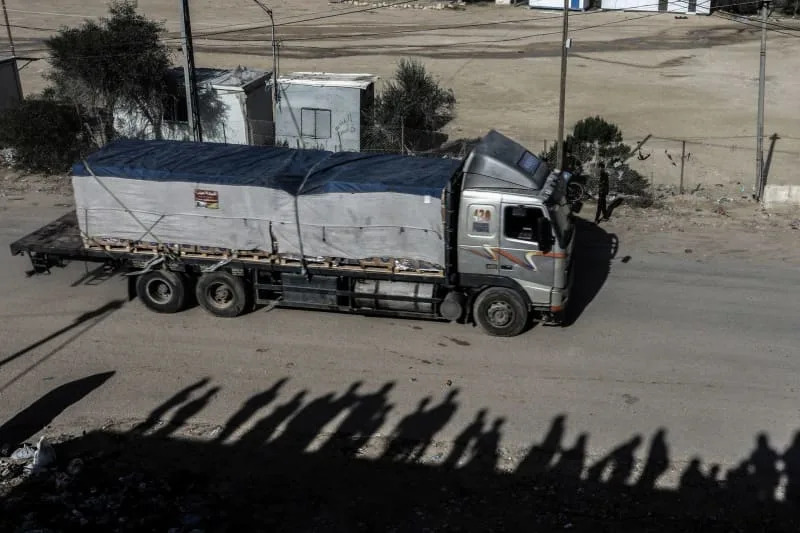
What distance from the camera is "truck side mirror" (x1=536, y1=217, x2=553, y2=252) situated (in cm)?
1333

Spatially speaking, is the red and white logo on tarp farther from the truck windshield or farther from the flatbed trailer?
the truck windshield

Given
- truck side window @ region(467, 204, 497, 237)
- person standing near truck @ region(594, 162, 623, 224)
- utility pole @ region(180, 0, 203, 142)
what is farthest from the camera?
utility pole @ region(180, 0, 203, 142)

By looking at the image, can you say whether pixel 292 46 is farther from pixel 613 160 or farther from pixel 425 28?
pixel 613 160

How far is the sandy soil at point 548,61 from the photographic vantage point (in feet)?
92.6

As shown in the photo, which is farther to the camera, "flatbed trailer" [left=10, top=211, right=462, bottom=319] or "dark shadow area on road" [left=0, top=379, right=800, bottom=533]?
"flatbed trailer" [left=10, top=211, right=462, bottom=319]

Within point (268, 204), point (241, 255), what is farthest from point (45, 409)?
point (268, 204)

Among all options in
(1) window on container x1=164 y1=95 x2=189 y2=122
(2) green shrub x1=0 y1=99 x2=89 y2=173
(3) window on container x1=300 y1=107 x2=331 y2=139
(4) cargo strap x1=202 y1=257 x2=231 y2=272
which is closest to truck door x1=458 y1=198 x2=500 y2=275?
(4) cargo strap x1=202 y1=257 x2=231 y2=272

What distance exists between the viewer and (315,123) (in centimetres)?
2612

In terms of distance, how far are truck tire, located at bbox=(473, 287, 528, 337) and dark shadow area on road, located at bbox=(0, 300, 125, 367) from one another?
673cm

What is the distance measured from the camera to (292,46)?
45031mm

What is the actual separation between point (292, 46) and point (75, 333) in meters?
33.2

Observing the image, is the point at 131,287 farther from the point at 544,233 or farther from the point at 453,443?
the point at 544,233

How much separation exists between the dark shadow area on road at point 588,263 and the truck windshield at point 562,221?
177 cm

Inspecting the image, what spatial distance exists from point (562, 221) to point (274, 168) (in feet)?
16.6
